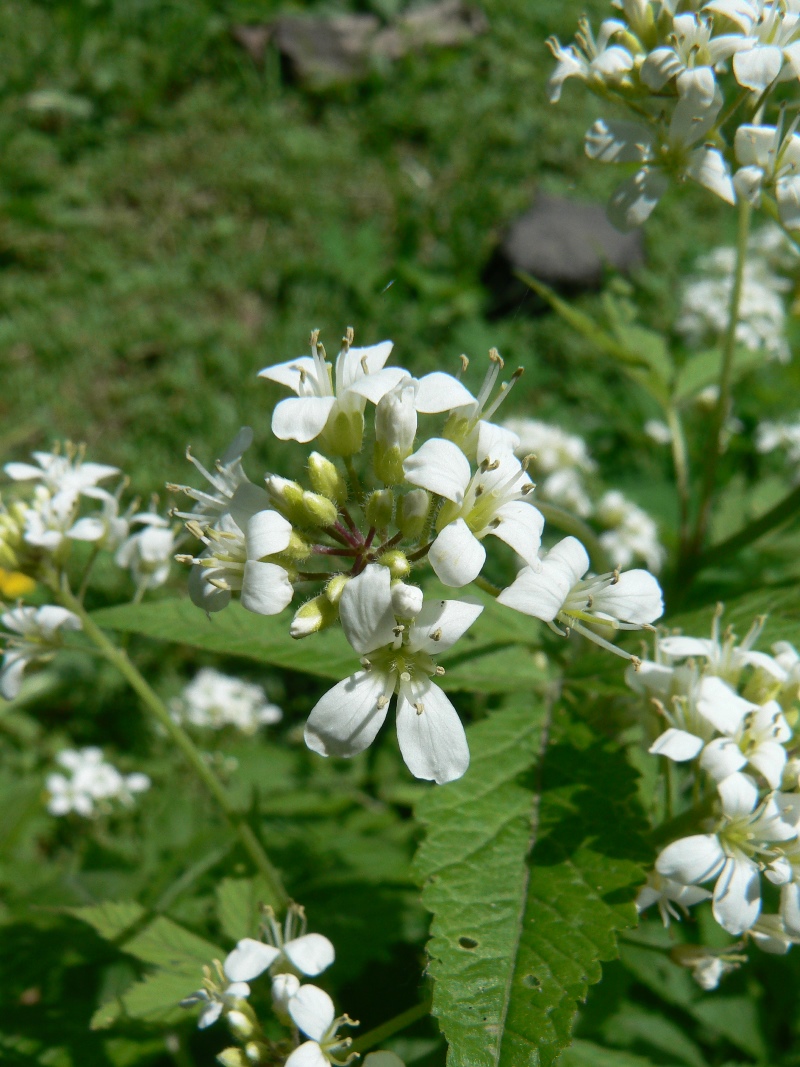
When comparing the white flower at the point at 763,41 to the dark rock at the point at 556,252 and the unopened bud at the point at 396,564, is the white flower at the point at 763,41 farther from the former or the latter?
the dark rock at the point at 556,252

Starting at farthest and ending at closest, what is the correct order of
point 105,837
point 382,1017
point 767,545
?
point 105,837 < point 767,545 < point 382,1017

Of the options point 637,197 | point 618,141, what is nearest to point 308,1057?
point 637,197

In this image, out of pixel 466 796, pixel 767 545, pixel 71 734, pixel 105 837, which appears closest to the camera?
pixel 466 796

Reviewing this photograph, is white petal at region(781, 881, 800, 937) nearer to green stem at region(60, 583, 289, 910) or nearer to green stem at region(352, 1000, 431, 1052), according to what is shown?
green stem at region(352, 1000, 431, 1052)

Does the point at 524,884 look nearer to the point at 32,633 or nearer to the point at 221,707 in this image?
the point at 32,633

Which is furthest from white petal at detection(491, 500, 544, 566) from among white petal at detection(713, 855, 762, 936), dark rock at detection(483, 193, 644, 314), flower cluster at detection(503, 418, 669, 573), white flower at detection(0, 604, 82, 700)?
dark rock at detection(483, 193, 644, 314)

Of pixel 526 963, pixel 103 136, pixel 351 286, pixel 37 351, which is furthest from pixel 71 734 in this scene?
pixel 103 136

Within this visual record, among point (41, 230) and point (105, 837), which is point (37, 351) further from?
point (105, 837)

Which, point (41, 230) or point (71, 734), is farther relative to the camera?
point (41, 230)
